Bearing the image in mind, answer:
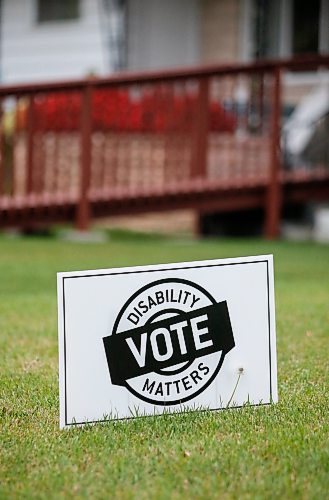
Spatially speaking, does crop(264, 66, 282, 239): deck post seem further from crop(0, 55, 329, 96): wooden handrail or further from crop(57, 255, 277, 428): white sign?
crop(57, 255, 277, 428): white sign

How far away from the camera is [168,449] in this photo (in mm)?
3053

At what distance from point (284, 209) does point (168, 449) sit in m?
10.0

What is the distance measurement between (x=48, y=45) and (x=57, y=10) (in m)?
0.66

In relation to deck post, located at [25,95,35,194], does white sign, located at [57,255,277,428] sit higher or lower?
higher

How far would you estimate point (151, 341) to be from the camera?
10.9 feet

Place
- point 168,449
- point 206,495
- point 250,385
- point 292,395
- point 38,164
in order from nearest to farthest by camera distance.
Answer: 1. point 206,495
2. point 168,449
3. point 250,385
4. point 292,395
5. point 38,164

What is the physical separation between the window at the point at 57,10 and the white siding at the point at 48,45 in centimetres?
11

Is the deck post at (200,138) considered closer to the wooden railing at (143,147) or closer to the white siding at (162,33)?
the wooden railing at (143,147)

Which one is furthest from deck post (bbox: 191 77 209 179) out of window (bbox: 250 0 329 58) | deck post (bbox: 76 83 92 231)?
window (bbox: 250 0 329 58)

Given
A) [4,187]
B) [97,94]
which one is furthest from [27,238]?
[97,94]

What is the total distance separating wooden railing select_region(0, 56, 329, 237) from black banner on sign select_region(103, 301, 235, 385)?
7.39 metres

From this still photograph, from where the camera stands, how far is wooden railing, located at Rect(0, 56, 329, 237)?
10.8 metres

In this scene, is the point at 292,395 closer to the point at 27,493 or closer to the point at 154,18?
the point at 27,493

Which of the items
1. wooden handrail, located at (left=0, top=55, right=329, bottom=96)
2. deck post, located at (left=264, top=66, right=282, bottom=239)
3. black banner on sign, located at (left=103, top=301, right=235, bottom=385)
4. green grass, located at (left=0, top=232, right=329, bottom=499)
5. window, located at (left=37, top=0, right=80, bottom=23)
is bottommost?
deck post, located at (left=264, top=66, right=282, bottom=239)
